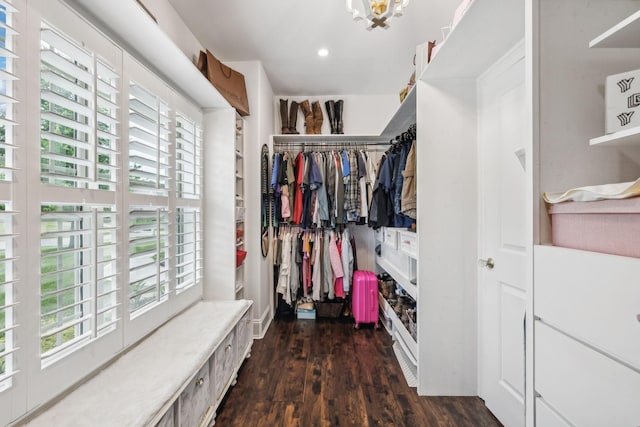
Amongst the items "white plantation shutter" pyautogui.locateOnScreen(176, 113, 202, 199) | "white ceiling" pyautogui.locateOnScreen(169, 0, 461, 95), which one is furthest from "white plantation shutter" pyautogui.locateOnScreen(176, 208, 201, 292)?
"white ceiling" pyautogui.locateOnScreen(169, 0, 461, 95)

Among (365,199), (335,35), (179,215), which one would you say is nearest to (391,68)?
(335,35)

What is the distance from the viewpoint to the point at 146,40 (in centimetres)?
141

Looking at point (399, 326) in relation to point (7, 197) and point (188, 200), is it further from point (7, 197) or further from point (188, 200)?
point (7, 197)

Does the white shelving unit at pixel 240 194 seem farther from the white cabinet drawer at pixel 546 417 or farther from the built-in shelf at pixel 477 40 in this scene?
the white cabinet drawer at pixel 546 417

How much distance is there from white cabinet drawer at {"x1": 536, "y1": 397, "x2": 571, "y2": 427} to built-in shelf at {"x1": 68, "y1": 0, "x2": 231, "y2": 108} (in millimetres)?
2065

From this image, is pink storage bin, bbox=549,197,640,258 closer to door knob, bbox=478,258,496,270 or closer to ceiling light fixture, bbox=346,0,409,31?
door knob, bbox=478,258,496,270

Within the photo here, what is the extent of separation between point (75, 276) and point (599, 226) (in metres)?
1.79

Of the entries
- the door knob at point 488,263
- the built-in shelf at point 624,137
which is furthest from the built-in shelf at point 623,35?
the door knob at point 488,263

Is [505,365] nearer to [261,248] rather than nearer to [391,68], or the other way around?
[261,248]

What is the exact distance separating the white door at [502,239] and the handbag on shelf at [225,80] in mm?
1850

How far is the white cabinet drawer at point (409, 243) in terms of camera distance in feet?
6.43

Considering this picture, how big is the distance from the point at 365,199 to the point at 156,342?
2215mm

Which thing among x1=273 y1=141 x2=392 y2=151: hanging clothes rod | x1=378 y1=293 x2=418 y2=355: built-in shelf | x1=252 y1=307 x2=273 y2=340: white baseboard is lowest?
x1=252 y1=307 x2=273 y2=340: white baseboard

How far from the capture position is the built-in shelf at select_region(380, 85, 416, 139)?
6.79 ft
